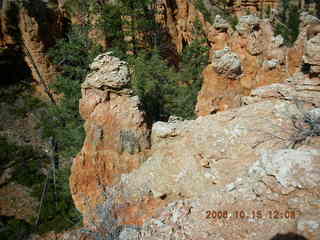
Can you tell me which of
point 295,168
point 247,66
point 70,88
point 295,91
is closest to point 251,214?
point 295,168

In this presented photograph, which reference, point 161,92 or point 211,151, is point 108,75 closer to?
point 161,92

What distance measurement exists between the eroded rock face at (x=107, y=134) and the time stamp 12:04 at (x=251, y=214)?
4818mm

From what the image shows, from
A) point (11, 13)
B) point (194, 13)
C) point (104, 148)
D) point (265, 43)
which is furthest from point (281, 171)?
point (194, 13)

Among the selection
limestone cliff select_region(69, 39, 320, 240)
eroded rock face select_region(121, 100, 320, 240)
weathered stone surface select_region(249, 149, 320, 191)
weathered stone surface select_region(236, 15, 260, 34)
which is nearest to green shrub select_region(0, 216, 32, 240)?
limestone cliff select_region(69, 39, 320, 240)

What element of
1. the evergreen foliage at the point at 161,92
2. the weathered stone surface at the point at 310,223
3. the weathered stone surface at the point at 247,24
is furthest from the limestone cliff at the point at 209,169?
the weathered stone surface at the point at 247,24

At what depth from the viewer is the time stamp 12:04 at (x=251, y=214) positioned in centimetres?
227

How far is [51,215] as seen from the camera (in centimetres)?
1247

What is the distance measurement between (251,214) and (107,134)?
226 inches

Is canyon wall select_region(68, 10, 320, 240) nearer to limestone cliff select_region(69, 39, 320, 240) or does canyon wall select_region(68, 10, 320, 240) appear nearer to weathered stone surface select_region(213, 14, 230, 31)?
limestone cliff select_region(69, 39, 320, 240)

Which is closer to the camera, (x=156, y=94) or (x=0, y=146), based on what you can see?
(x=156, y=94)

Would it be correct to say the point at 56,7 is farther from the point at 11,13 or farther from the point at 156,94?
the point at 156,94

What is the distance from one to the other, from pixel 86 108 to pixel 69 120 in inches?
236

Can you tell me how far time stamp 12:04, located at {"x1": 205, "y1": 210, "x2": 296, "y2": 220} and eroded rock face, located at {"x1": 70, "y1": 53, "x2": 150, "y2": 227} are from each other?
15.8 ft

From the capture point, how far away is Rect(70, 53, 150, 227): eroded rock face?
7355mm
